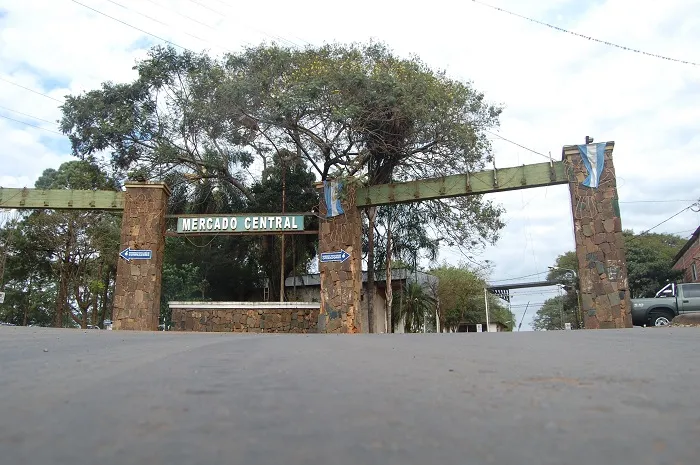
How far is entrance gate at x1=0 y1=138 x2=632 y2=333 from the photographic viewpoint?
15.9 meters

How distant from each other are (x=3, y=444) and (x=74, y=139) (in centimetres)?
2332

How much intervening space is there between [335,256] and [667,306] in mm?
10648

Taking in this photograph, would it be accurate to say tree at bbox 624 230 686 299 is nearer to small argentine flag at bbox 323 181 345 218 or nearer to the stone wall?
small argentine flag at bbox 323 181 345 218

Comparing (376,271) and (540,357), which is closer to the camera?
(540,357)

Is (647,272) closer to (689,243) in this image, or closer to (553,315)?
(689,243)

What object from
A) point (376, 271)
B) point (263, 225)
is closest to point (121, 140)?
point (263, 225)

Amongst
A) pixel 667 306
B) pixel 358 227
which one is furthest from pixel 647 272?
pixel 358 227

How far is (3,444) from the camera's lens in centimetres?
246

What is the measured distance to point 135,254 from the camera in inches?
719

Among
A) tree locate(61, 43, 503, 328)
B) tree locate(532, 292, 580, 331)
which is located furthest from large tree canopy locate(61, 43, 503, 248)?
tree locate(532, 292, 580, 331)

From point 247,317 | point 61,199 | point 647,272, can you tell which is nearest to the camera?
point 247,317

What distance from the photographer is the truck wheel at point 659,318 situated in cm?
1812

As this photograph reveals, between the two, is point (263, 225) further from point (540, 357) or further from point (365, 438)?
point (365, 438)

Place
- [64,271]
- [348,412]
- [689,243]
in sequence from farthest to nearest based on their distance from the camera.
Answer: [689,243] → [64,271] → [348,412]
